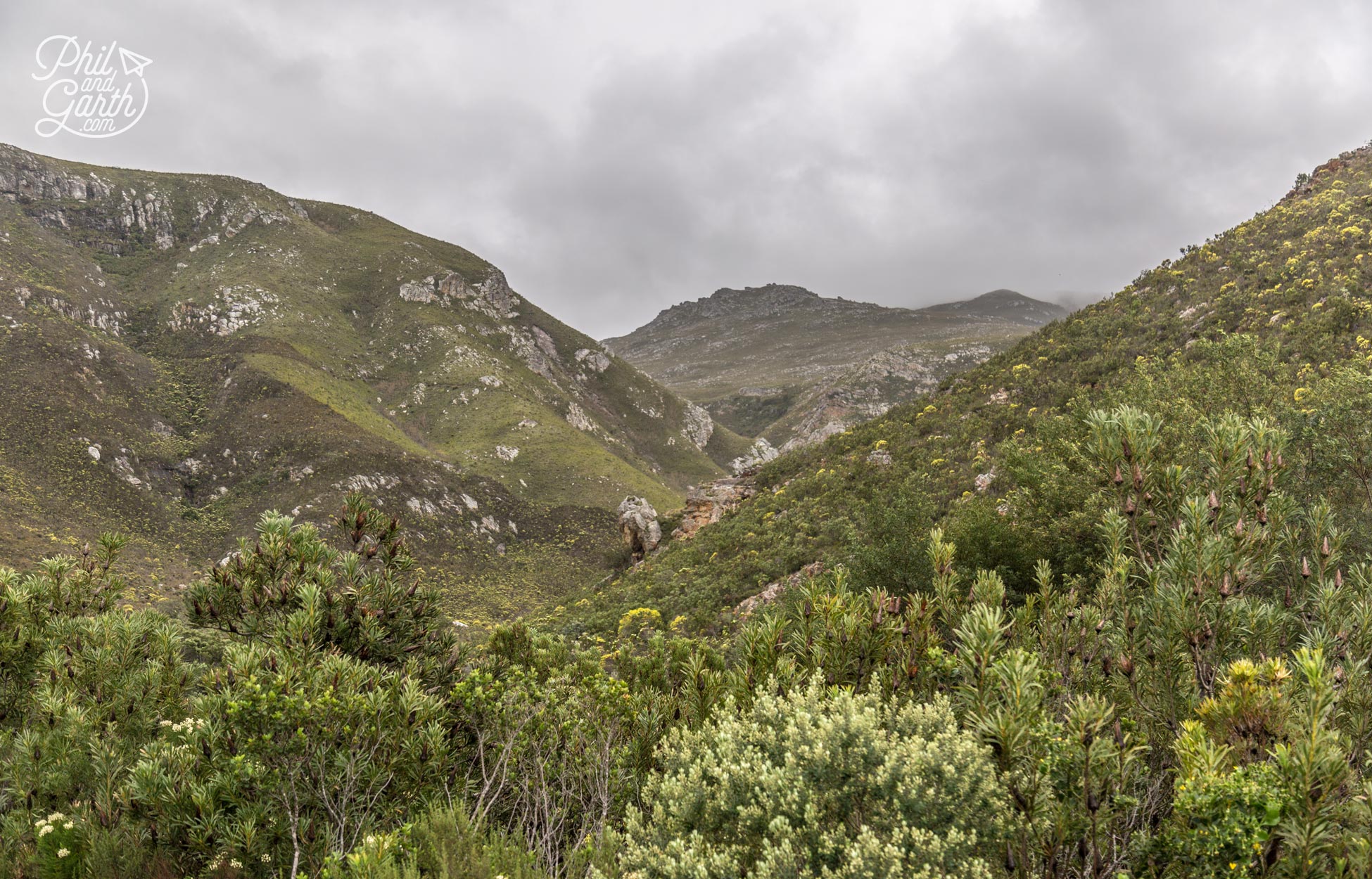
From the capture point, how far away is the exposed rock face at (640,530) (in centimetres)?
4584

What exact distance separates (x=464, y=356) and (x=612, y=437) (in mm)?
33608

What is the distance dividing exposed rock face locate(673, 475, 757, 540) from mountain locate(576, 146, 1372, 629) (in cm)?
54

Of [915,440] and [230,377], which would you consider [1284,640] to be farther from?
[230,377]

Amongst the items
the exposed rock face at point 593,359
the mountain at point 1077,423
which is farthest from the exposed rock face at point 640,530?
the exposed rock face at point 593,359

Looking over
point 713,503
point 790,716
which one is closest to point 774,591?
point 713,503

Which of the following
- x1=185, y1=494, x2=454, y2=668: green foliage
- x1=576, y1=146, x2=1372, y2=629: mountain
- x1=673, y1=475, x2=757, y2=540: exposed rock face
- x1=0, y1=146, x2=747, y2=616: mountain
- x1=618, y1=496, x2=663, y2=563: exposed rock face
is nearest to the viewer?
x1=185, y1=494, x2=454, y2=668: green foliage

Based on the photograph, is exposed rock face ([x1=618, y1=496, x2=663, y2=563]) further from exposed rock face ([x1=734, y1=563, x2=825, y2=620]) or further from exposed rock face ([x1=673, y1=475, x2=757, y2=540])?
exposed rock face ([x1=734, y1=563, x2=825, y2=620])

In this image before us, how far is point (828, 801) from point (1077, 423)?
15970 millimetres

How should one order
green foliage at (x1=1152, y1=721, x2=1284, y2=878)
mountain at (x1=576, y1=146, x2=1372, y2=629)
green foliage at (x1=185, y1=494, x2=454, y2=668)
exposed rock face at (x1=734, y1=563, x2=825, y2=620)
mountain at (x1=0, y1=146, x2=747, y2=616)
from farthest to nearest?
mountain at (x1=0, y1=146, x2=747, y2=616) < exposed rock face at (x1=734, y1=563, x2=825, y2=620) < mountain at (x1=576, y1=146, x2=1372, y2=629) < green foliage at (x1=185, y1=494, x2=454, y2=668) < green foliage at (x1=1152, y1=721, x2=1284, y2=878)

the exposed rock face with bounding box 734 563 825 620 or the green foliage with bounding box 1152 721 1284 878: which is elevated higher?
the green foliage with bounding box 1152 721 1284 878

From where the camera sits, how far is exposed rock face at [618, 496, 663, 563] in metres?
45.8

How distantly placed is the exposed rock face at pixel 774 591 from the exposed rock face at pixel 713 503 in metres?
15.4

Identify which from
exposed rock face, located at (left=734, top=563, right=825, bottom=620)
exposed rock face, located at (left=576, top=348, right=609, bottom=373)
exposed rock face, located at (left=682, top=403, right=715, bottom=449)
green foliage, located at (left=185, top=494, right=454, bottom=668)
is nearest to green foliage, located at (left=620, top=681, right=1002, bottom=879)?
green foliage, located at (left=185, top=494, right=454, bottom=668)

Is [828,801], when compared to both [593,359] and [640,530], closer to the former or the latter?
[640,530]
